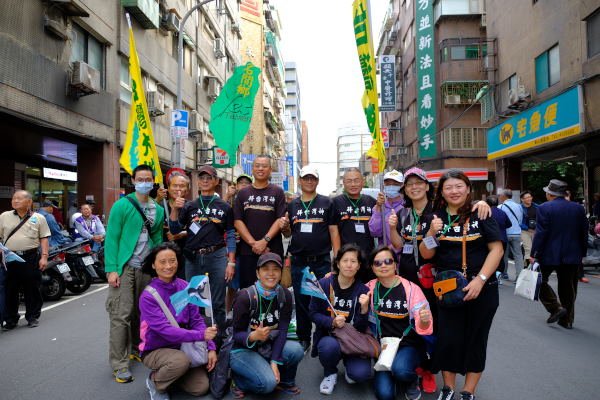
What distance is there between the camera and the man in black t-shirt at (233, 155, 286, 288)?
215 inches

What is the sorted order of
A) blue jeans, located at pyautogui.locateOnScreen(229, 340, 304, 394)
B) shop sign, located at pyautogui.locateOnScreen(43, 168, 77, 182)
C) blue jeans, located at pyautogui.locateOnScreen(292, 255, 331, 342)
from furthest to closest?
shop sign, located at pyautogui.locateOnScreen(43, 168, 77, 182)
blue jeans, located at pyautogui.locateOnScreen(292, 255, 331, 342)
blue jeans, located at pyautogui.locateOnScreen(229, 340, 304, 394)

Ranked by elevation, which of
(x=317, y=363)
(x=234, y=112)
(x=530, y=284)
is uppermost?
(x=234, y=112)

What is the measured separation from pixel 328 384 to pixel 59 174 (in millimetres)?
15621

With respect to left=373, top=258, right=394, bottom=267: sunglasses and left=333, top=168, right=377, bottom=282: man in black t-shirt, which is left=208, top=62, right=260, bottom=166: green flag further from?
left=373, top=258, right=394, bottom=267: sunglasses

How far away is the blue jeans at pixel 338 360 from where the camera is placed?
4098 mm

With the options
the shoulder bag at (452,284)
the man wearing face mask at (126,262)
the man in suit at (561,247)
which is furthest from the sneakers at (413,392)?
the man in suit at (561,247)

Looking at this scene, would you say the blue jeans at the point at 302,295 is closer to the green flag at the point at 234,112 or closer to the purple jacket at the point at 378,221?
the purple jacket at the point at 378,221

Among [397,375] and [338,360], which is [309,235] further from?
[397,375]

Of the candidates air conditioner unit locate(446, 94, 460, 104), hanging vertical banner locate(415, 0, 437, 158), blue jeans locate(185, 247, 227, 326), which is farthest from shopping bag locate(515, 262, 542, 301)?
hanging vertical banner locate(415, 0, 437, 158)

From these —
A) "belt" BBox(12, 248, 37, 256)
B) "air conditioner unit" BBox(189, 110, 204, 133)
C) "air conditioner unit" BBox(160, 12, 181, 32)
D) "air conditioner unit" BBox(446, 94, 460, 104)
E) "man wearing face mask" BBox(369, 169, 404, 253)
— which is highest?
"air conditioner unit" BBox(160, 12, 181, 32)

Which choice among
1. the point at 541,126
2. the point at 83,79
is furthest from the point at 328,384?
the point at 541,126

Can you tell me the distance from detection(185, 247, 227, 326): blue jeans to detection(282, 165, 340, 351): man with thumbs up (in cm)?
81

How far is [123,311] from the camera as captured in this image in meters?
4.60

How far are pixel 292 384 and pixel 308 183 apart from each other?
2.19 meters
